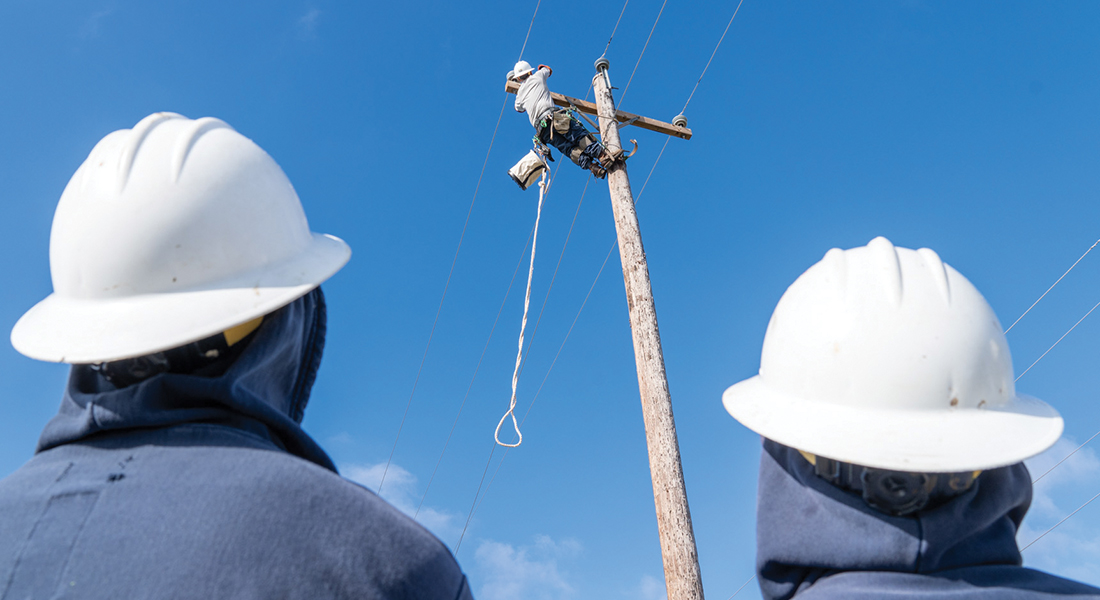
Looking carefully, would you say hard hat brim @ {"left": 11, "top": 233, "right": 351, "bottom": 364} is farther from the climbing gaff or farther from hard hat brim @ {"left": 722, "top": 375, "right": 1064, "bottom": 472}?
the climbing gaff

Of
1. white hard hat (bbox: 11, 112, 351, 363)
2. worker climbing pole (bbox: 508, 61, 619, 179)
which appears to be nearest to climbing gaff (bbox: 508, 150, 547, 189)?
worker climbing pole (bbox: 508, 61, 619, 179)

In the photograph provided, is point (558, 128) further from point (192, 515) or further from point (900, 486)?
point (192, 515)

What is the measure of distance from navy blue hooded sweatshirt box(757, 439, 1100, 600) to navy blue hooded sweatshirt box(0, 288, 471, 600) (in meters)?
0.68

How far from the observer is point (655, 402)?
5176 mm

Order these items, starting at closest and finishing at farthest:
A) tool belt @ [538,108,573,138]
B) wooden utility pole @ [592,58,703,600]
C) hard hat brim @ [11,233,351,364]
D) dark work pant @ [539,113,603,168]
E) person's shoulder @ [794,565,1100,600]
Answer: person's shoulder @ [794,565,1100,600]
hard hat brim @ [11,233,351,364]
wooden utility pole @ [592,58,703,600]
dark work pant @ [539,113,603,168]
tool belt @ [538,108,573,138]

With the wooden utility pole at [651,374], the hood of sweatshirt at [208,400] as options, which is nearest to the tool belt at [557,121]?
the wooden utility pole at [651,374]

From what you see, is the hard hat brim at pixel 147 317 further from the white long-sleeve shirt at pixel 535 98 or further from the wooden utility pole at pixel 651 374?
the white long-sleeve shirt at pixel 535 98

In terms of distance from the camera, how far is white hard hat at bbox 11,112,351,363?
1.45 meters

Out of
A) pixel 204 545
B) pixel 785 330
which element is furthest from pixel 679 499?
pixel 204 545

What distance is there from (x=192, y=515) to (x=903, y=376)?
4.50ft

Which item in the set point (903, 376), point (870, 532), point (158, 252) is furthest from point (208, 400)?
point (903, 376)

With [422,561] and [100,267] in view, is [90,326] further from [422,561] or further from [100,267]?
[422,561]

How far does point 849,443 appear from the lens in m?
1.51

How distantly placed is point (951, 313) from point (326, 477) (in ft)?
4.26
